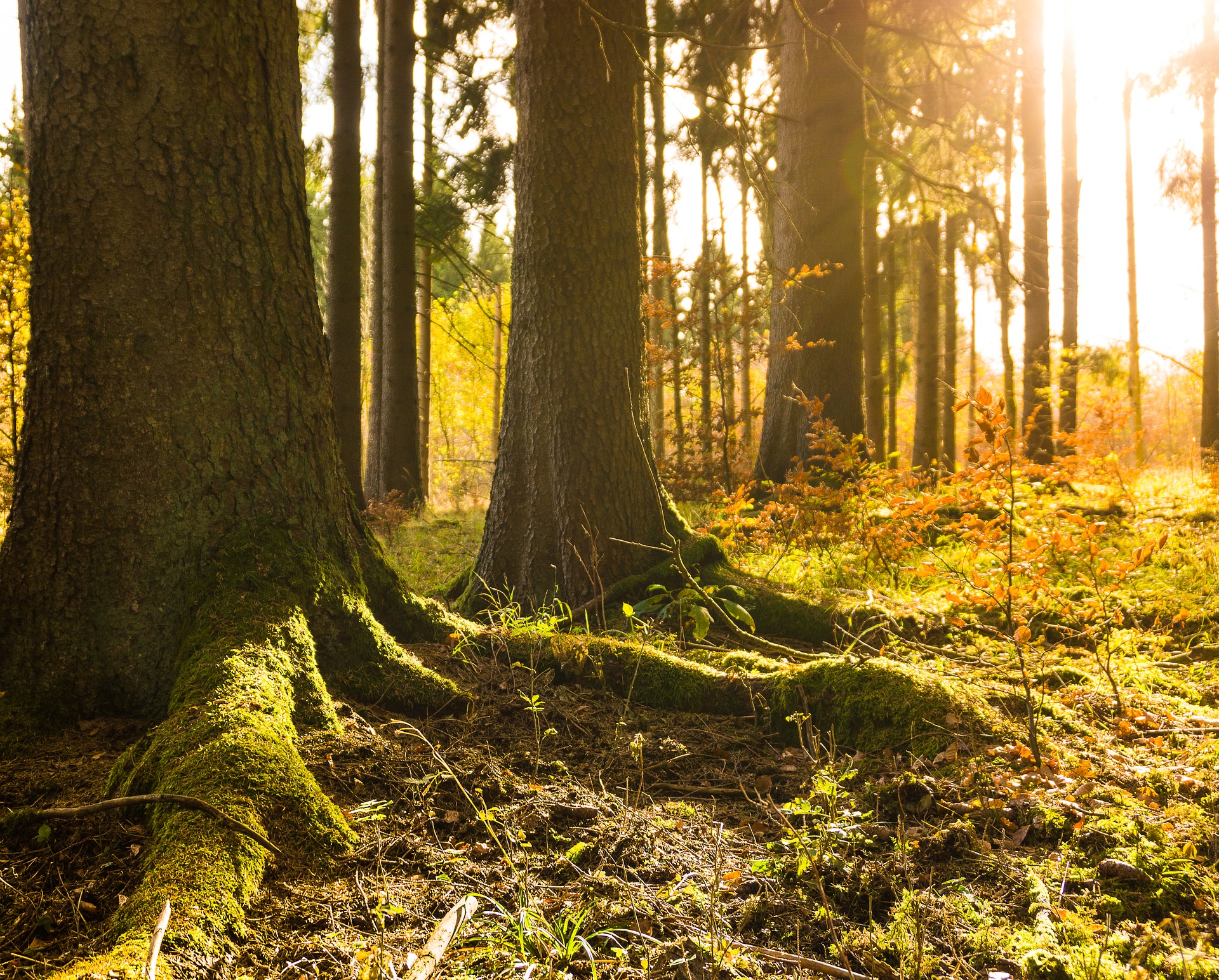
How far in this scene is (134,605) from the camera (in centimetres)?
230

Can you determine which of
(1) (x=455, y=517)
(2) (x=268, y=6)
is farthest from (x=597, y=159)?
(1) (x=455, y=517)

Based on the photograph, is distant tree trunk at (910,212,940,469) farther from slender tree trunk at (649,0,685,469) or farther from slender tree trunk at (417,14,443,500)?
slender tree trunk at (417,14,443,500)

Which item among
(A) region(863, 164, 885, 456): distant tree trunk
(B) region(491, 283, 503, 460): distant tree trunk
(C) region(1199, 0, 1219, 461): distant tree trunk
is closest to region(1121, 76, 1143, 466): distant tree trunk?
(C) region(1199, 0, 1219, 461): distant tree trunk

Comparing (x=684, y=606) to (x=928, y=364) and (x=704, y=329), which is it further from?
(x=928, y=364)

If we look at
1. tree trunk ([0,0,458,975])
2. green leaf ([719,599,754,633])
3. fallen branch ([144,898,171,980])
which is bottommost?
fallen branch ([144,898,171,980])

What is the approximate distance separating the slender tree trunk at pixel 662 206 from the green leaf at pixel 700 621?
410 centimetres

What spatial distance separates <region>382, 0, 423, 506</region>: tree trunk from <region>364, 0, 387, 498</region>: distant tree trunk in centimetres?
8

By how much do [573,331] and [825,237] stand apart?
13.3ft

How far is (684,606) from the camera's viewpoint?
12.6ft

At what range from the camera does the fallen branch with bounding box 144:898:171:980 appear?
1194 mm

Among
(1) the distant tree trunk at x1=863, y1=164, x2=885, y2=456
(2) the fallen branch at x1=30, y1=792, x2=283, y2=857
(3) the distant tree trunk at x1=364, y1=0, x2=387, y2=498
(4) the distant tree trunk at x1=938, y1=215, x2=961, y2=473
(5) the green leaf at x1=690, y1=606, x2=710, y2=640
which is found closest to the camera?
(2) the fallen branch at x1=30, y1=792, x2=283, y2=857

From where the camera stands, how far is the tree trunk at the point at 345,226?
7562 millimetres

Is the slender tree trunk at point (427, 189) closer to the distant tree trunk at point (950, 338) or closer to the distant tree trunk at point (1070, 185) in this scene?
the distant tree trunk at point (950, 338)

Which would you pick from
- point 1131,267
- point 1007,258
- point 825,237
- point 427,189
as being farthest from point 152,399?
point 1131,267
